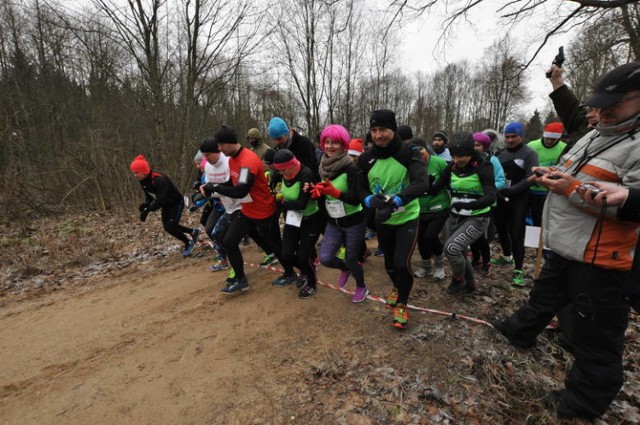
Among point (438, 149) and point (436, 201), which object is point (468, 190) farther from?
point (438, 149)

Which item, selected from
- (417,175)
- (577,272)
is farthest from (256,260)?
(577,272)

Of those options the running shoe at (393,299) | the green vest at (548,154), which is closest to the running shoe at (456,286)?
the running shoe at (393,299)

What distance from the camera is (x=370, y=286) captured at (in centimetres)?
478

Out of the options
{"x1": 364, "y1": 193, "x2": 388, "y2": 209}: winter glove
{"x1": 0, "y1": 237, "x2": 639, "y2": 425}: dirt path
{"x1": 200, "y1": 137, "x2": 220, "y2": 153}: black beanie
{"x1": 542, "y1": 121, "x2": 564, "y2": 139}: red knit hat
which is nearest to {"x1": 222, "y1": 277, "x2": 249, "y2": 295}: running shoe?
{"x1": 0, "y1": 237, "x2": 639, "y2": 425}: dirt path

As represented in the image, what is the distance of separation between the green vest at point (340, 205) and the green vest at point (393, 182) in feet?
1.21

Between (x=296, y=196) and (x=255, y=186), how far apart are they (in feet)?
2.61

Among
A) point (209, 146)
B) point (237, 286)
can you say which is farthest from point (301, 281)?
point (209, 146)

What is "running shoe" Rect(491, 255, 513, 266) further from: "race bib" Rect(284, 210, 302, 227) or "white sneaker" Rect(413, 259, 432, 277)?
"race bib" Rect(284, 210, 302, 227)

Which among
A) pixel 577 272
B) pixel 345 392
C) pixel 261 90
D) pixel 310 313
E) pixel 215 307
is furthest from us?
pixel 261 90

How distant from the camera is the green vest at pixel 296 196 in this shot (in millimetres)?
4004

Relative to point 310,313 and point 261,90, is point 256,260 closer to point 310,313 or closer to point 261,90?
point 310,313

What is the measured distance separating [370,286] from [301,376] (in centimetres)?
209

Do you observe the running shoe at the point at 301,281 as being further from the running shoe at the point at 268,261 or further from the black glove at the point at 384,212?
the black glove at the point at 384,212

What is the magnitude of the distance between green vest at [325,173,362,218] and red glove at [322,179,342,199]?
0.14 meters
